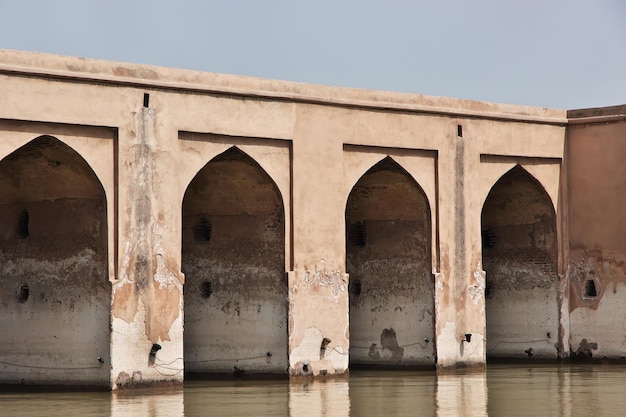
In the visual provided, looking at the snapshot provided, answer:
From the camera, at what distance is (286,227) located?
17156 millimetres

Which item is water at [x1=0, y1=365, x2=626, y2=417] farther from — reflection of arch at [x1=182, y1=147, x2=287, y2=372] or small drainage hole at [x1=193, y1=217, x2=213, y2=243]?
Result: small drainage hole at [x1=193, y1=217, x2=213, y2=243]

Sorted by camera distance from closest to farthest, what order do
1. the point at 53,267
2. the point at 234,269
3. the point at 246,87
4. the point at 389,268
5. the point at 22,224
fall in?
1. the point at 53,267
2. the point at 22,224
3. the point at 246,87
4. the point at 234,269
5. the point at 389,268

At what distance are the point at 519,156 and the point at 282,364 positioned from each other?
215 inches

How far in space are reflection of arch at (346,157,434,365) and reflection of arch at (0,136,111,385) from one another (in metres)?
4.69

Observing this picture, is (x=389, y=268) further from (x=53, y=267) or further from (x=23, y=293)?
(x=23, y=293)

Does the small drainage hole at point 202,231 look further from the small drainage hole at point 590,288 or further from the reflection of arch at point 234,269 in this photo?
the small drainage hole at point 590,288

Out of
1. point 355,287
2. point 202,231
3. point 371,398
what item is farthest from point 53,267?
point 355,287

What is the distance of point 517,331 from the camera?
66.6ft

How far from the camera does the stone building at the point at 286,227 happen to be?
15.6 m

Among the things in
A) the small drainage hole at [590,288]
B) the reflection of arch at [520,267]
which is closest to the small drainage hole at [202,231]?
the reflection of arch at [520,267]

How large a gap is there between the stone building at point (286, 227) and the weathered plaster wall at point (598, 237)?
0.11ft

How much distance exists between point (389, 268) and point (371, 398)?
440 centimetres

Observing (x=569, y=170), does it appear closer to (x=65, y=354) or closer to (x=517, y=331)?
(x=517, y=331)

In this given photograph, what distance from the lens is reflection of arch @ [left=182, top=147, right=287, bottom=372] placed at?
1723 centimetres
